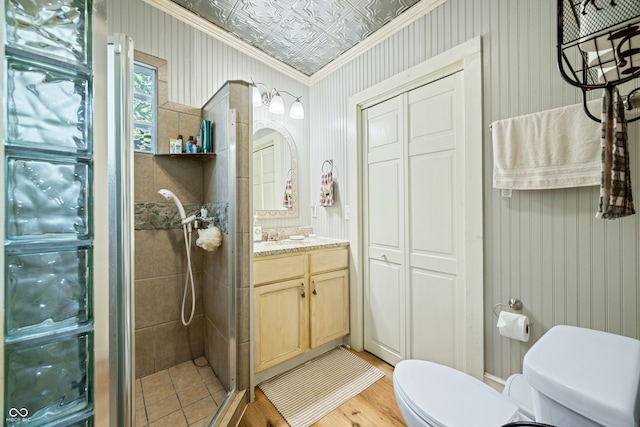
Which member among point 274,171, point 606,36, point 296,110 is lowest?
point 274,171

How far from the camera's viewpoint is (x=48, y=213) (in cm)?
60

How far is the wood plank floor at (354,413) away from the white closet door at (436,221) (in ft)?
1.35

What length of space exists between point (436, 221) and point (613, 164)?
0.94 m

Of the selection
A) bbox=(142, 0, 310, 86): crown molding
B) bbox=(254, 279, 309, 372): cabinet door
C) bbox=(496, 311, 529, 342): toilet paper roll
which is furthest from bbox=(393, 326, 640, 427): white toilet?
bbox=(142, 0, 310, 86): crown molding

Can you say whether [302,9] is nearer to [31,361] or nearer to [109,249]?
[109,249]

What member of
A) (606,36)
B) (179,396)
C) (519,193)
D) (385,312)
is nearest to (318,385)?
(385,312)

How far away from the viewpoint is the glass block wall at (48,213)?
55cm

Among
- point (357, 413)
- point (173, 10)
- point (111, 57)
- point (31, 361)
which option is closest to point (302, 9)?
point (173, 10)

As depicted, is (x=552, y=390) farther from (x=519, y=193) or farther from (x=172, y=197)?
(x=172, y=197)

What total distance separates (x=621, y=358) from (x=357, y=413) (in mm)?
1313

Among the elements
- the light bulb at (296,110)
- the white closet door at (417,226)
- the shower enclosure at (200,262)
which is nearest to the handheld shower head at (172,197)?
the shower enclosure at (200,262)

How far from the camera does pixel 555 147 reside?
127cm

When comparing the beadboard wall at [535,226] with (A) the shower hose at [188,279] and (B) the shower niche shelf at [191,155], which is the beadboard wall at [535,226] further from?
(A) the shower hose at [188,279]

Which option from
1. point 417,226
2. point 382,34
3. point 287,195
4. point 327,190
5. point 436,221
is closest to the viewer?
point 436,221
